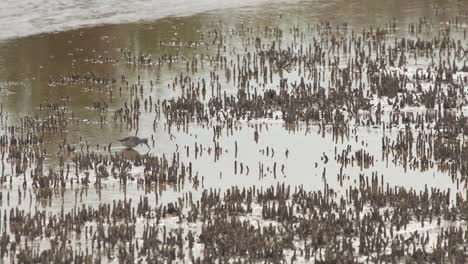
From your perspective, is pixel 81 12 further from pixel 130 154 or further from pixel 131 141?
pixel 130 154

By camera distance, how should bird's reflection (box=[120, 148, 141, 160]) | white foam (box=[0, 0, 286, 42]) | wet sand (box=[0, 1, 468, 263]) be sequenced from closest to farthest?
wet sand (box=[0, 1, 468, 263]) < bird's reflection (box=[120, 148, 141, 160]) < white foam (box=[0, 0, 286, 42])

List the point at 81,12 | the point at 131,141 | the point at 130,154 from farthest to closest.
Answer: the point at 81,12 → the point at 131,141 → the point at 130,154

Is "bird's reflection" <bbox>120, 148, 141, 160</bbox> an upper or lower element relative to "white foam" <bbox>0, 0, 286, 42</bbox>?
lower

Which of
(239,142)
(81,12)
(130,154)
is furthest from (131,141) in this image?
(81,12)

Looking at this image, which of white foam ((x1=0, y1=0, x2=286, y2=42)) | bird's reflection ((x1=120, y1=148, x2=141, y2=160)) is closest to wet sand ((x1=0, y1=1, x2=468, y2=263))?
bird's reflection ((x1=120, y1=148, x2=141, y2=160))

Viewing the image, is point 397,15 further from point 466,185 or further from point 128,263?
point 128,263

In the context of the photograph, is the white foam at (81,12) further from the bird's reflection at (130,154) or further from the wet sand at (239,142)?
the bird's reflection at (130,154)

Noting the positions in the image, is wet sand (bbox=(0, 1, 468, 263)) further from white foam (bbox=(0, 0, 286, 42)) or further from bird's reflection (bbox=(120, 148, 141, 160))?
white foam (bbox=(0, 0, 286, 42))

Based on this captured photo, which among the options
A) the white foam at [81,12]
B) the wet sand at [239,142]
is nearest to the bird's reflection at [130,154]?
the wet sand at [239,142]
